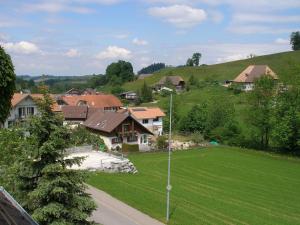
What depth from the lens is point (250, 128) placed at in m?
68.4

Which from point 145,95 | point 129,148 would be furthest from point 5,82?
point 145,95

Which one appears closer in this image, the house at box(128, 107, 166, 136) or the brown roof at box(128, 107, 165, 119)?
the brown roof at box(128, 107, 165, 119)

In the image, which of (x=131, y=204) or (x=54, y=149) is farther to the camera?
(x=131, y=204)

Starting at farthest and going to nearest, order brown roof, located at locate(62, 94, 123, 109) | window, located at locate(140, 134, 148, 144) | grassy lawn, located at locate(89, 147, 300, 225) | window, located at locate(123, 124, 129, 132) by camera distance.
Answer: brown roof, located at locate(62, 94, 123, 109)
window, located at locate(140, 134, 148, 144)
window, located at locate(123, 124, 129, 132)
grassy lawn, located at locate(89, 147, 300, 225)

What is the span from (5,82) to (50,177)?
20.8 meters

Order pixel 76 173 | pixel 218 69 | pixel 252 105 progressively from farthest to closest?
pixel 218 69, pixel 252 105, pixel 76 173

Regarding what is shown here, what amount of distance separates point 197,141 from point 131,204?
130 feet

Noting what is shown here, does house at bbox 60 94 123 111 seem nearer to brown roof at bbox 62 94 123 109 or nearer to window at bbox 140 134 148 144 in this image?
brown roof at bbox 62 94 123 109

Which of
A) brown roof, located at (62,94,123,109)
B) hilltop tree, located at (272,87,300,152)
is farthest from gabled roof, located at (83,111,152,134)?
brown roof, located at (62,94,123,109)

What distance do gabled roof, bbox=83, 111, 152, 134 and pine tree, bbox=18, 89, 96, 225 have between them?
46910 mm

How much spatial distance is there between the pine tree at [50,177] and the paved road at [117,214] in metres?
8.49

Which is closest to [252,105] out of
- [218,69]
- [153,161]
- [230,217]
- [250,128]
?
[250,128]

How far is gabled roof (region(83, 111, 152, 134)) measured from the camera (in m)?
63.6

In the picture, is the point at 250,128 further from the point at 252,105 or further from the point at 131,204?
the point at 131,204
